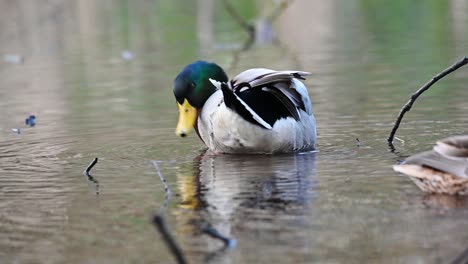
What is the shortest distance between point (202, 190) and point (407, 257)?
7.04 ft

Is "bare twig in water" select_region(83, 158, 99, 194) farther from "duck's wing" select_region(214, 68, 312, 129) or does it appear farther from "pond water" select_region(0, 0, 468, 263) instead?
"duck's wing" select_region(214, 68, 312, 129)

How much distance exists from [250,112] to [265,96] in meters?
0.28

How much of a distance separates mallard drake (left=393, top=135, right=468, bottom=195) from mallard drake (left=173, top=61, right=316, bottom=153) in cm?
198

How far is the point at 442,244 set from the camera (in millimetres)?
4914

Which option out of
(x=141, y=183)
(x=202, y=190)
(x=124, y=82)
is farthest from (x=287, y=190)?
(x=124, y=82)

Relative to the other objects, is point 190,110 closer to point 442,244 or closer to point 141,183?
point 141,183

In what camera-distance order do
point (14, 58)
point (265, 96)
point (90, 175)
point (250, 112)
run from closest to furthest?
point (90, 175) < point (250, 112) < point (265, 96) < point (14, 58)

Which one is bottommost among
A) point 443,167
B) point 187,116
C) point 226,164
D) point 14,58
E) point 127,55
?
point 14,58

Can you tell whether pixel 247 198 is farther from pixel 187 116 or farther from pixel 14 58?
pixel 14 58

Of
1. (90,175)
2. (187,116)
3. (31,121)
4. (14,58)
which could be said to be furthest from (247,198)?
(14,58)

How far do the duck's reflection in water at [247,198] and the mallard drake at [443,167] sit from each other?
0.64 m

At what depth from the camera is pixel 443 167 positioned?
223 inches

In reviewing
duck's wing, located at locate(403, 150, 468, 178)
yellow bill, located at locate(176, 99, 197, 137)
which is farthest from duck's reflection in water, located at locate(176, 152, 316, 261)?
duck's wing, located at locate(403, 150, 468, 178)

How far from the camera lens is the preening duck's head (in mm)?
8156
